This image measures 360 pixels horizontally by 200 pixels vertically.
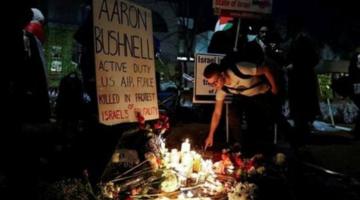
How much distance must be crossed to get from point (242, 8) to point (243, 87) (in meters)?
1.42

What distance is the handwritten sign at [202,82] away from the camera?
8.10 meters

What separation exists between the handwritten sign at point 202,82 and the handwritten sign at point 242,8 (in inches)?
40.3

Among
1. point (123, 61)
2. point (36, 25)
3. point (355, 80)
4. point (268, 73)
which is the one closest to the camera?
point (123, 61)

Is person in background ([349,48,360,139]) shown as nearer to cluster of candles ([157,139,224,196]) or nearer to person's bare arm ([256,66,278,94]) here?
person's bare arm ([256,66,278,94])

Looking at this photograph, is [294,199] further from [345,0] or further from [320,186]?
[345,0]

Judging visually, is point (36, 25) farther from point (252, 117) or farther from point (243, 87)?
point (252, 117)

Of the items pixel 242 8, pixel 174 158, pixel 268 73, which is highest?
pixel 242 8

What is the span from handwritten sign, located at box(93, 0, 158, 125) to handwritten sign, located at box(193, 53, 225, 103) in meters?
2.47

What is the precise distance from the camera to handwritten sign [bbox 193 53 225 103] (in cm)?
810

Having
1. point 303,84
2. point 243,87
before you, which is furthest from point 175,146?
point 303,84

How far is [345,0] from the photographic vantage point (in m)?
19.7

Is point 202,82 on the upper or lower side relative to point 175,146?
upper

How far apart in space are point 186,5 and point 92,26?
1637 centimetres

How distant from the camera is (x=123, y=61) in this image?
514 centimetres
